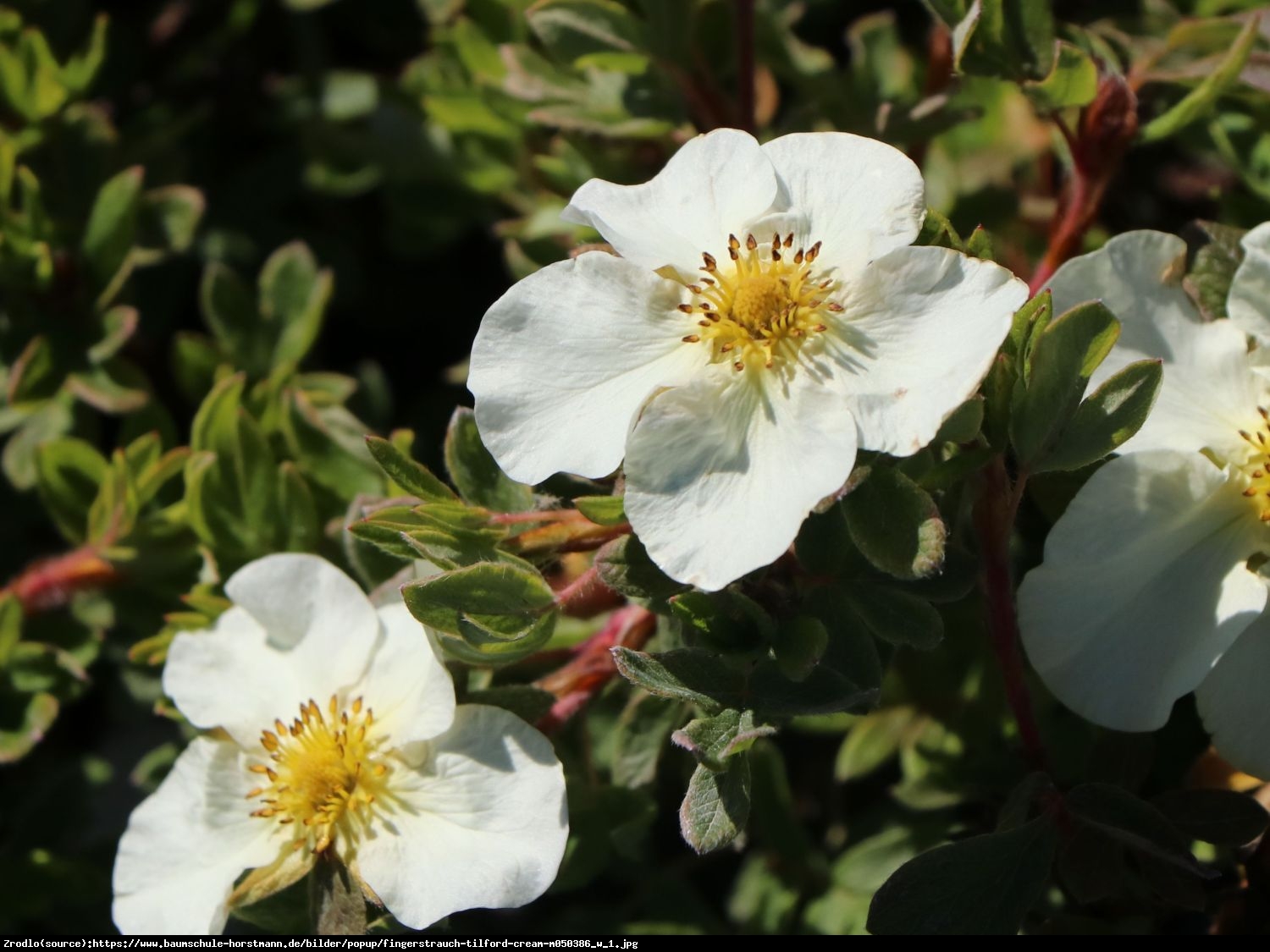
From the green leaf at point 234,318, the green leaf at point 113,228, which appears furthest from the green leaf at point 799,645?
the green leaf at point 113,228

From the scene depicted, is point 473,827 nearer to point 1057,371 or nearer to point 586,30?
point 1057,371

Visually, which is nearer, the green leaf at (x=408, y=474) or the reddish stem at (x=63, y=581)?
the green leaf at (x=408, y=474)

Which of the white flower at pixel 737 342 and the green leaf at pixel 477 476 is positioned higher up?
the white flower at pixel 737 342

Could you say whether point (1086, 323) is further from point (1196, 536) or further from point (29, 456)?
point (29, 456)

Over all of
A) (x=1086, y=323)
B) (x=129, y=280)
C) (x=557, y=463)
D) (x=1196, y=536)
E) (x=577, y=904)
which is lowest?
(x=577, y=904)

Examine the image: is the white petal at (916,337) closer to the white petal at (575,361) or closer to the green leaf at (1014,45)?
the white petal at (575,361)

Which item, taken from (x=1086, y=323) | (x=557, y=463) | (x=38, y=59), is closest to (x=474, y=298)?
(x=38, y=59)
